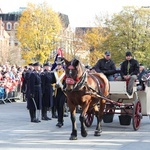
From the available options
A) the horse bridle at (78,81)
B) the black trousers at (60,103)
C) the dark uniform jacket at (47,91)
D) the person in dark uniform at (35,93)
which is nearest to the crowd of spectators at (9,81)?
the dark uniform jacket at (47,91)

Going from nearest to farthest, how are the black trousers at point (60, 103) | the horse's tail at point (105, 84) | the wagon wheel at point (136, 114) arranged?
the horse's tail at point (105, 84)
the wagon wheel at point (136, 114)
the black trousers at point (60, 103)

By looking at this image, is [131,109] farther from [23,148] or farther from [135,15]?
[135,15]

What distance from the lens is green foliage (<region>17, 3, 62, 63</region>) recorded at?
198 feet

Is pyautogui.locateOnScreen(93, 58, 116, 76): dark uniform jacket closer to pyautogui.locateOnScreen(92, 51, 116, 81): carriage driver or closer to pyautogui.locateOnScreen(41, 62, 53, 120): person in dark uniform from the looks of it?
pyautogui.locateOnScreen(92, 51, 116, 81): carriage driver

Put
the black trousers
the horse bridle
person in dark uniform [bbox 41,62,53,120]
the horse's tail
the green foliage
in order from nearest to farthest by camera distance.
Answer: the horse bridle, the horse's tail, the black trousers, person in dark uniform [bbox 41,62,53,120], the green foliage

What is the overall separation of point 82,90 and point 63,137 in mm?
1286

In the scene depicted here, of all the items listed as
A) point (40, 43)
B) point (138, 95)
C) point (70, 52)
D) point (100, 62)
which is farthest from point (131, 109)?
point (70, 52)

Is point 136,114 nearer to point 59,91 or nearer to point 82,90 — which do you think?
point 82,90

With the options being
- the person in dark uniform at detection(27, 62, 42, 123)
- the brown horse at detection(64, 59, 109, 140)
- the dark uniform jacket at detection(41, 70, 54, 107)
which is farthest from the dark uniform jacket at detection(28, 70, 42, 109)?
the brown horse at detection(64, 59, 109, 140)

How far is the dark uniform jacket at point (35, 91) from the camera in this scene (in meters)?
13.9

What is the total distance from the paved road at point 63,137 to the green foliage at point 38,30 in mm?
46548

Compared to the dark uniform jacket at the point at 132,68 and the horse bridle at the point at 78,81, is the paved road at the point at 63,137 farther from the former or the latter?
the dark uniform jacket at the point at 132,68

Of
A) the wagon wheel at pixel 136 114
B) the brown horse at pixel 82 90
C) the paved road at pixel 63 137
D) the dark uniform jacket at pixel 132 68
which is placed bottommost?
the paved road at pixel 63 137

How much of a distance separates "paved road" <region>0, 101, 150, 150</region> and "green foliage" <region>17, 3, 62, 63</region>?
46548 millimetres
